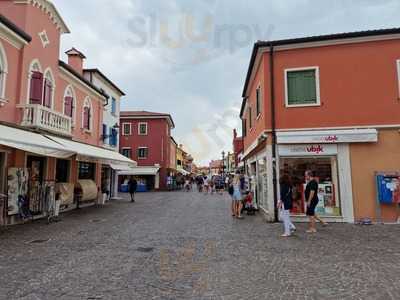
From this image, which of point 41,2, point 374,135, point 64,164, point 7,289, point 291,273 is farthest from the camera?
point 64,164

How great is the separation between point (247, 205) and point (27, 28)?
470 inches

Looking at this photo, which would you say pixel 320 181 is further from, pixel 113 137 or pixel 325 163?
pixel 113 137

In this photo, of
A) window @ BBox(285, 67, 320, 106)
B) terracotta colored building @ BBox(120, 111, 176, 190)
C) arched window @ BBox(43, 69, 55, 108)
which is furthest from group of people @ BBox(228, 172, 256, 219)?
terracotta colored building @ BBox(120, 111, 176, 190)

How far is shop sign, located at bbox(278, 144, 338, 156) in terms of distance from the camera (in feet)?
35.4

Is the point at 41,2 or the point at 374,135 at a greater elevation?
the point at 41,2

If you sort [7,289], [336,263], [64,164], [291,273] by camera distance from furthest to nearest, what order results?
1. [64,164]
2. [336,263]
3. [291,273]
4. [7,289]

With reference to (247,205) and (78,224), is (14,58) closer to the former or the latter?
(78,224)

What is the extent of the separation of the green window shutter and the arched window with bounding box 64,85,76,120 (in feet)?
37.4

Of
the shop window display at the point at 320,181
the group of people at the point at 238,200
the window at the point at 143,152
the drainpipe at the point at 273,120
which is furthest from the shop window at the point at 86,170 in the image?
the window at the point at 143,152

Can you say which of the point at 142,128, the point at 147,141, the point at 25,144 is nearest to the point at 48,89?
the point at 25,144

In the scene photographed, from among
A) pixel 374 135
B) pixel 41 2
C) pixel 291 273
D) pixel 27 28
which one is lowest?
pixel 291 273

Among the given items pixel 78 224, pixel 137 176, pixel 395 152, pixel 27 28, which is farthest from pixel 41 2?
pixel 137 176

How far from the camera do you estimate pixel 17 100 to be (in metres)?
10.8

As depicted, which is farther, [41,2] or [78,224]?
[41,2]
